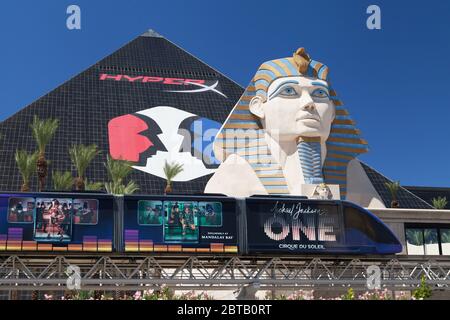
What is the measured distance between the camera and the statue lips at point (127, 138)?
51.7 metres

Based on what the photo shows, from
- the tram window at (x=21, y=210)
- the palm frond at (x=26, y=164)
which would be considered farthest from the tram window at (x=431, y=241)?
the palm frond at (x=26, y=164)

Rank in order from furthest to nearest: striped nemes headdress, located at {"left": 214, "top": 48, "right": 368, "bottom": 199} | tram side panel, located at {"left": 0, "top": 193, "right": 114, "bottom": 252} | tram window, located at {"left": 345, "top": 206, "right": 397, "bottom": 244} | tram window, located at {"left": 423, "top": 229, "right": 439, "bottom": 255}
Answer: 1. tram window, located at {"left": 423, "top": 229, "right": 439, "bottom": 255}
2. striped nemes headdress, located at {"left": 214, "top": 48, "right": 368, "bottom": 199}
3. tram window, located at {"left": 345, "top": 206, "right": 397, "bottom": 244}
4. tram side panel, located at {"left": 0, "top": 193, "right": 114, "bottom": 252}

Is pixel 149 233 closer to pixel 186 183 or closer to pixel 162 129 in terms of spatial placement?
pixel 186 183

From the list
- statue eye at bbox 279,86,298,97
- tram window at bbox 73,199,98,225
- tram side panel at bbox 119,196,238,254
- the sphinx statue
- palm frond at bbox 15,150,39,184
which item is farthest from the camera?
palm frond at bbox 15,150,39,184

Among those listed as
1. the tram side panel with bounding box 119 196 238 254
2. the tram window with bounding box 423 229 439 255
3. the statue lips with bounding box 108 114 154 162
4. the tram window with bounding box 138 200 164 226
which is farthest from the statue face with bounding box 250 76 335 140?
the statue lips with bounding box 108 114 154 162

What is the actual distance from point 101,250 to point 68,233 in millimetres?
1158

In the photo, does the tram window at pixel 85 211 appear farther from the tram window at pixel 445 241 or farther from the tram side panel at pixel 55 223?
the tram window at pixel 445 241

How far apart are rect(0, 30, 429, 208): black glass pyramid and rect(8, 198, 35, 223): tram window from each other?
94.6 ft

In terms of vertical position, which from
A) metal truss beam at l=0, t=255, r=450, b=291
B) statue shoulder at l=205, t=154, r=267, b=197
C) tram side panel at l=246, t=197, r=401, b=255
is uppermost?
statue shoulder at l=205, t=154, r=267, b=197

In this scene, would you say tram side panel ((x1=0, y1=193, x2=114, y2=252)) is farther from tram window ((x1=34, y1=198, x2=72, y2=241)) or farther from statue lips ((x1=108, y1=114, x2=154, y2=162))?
statue lips ((x1=108, y1=114, x2=154, y2=162))

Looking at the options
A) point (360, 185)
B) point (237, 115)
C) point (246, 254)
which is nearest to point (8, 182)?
point (237, 115)

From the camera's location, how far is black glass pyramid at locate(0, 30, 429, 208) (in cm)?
5056

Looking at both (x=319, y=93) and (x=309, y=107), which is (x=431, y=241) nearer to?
(x=319, y=93)
